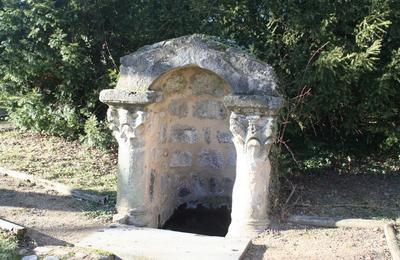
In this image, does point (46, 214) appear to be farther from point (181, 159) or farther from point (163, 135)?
point (181, 159)

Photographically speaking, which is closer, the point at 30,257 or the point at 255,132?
the point at 30,257

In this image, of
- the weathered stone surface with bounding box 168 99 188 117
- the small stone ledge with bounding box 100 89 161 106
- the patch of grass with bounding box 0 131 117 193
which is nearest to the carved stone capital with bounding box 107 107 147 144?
the small stone ledge with bounding box 100 89 161 106

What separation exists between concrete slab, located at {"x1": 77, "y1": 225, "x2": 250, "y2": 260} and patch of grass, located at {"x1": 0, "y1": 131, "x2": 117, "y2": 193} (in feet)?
6.09

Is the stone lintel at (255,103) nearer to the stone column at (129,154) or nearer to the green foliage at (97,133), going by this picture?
the stone column at (129,154)

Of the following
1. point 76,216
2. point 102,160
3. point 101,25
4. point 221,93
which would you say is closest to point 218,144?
point 221,93

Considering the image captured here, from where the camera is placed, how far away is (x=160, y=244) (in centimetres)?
478

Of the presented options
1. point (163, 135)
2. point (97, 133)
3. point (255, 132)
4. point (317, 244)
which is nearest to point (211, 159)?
point (163, 135)

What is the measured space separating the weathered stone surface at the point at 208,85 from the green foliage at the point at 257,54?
1.01 metres

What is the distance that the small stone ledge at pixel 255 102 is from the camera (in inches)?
198

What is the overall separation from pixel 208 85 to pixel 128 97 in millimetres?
1238

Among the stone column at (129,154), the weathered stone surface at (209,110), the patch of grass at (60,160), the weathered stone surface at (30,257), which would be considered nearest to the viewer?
the weathered stone surface at (30,257)

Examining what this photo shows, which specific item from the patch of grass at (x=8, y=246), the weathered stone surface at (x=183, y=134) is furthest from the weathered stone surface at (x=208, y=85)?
the patch of grass at (x=8, y=246)

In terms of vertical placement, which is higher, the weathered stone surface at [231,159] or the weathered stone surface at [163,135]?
the weathered stone surface at [163,135]

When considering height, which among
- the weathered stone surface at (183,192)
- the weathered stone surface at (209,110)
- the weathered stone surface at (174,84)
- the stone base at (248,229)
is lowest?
the stone base at (248,229)
